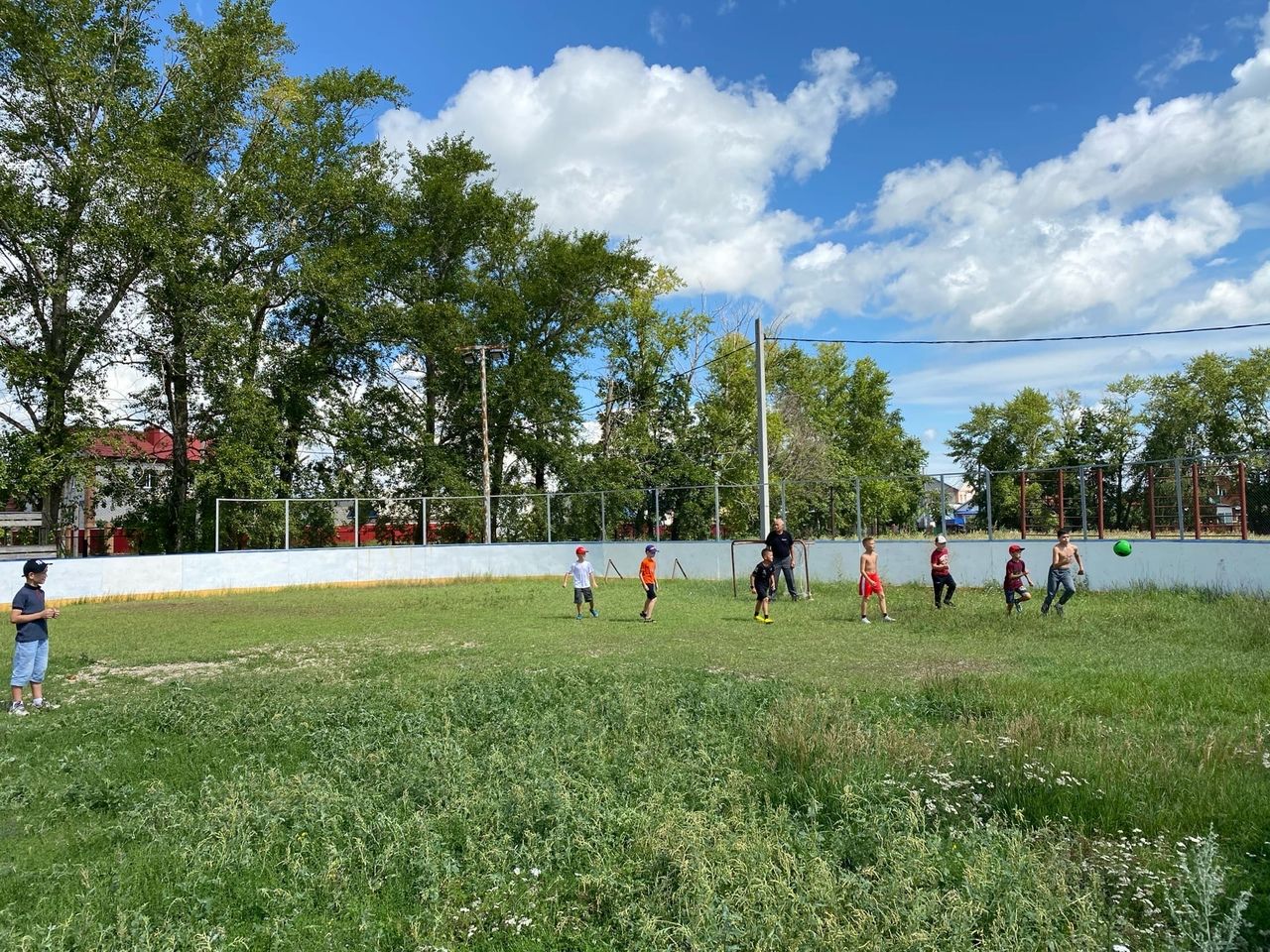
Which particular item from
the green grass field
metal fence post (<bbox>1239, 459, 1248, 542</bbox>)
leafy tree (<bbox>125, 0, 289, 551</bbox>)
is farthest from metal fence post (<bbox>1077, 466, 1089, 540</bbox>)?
leafy tree (<bbox>125, 0, 289, 551</bbox>)

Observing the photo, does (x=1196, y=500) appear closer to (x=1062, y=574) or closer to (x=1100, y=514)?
(x=1100, y=514)

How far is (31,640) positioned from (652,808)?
308 inches

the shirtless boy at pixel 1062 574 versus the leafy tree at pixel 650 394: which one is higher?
the leafy tree at pixel 650 394

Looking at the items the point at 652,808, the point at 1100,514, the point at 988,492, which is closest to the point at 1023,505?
the point at 988,492

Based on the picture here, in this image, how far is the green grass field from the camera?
3893mm

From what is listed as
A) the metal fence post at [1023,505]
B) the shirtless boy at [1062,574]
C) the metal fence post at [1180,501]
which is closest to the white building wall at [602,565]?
the metal fence post at [1180,501]

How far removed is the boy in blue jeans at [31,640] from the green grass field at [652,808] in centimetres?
44

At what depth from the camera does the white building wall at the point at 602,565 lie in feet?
57.6

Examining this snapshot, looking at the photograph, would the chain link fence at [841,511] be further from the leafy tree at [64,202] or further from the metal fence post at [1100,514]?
the leafy tree at [64,202]

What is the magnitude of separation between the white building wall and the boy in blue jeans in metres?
15.1

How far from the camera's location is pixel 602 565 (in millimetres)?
29203

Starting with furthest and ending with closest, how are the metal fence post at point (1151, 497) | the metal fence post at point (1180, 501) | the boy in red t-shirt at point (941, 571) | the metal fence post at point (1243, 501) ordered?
the metal fence post at point (1151, 497) → the metal fence post at point (1180, 501) → the metal fence post at point (1243, 501) → the boy in red t-shirt at point (941, 571)

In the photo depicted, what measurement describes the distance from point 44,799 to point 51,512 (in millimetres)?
26613

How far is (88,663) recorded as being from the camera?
1202 cm
